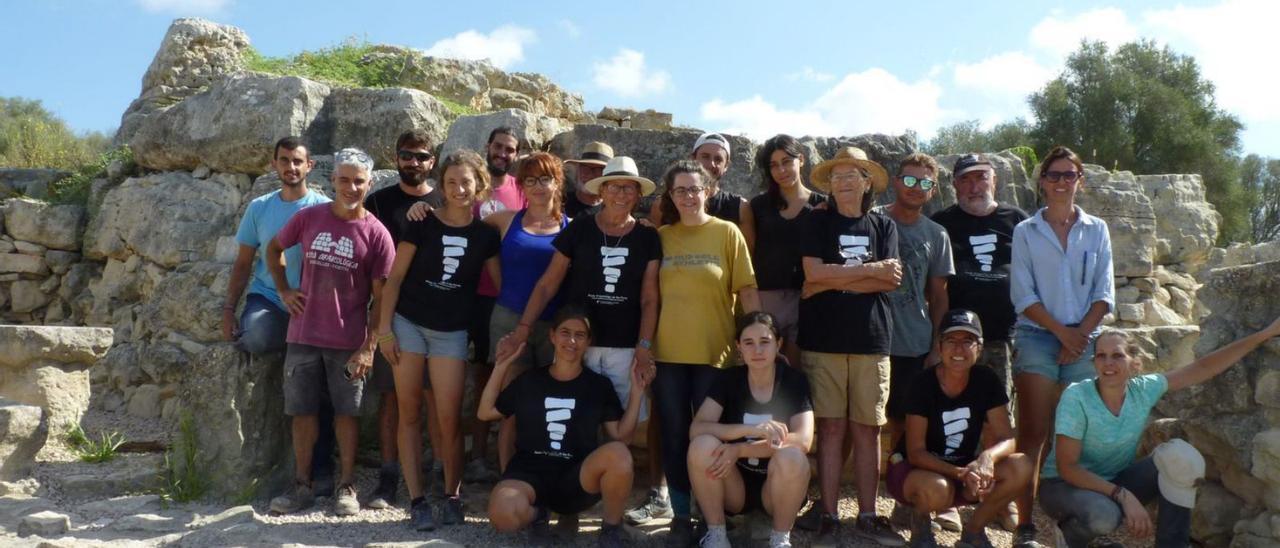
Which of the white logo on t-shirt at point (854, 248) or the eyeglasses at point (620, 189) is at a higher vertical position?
the eyeglasses at point (620, 189)

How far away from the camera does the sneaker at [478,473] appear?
5.18 meters

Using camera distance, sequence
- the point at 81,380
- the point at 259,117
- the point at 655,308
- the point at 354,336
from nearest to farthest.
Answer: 1. the point at 655,308
2. the point at 354,336
3. the point at 81,380
4. the point at 259,117

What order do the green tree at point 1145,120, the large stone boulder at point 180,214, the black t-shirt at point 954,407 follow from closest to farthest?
the black t-shirt at point 954,407 < the large stone boulder at point 180,214 < the green tree at point 1145,120

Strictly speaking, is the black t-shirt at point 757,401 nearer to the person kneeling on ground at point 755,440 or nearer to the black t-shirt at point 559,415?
the person kneeling on ground at point 755,440

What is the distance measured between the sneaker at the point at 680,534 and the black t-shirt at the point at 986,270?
5.82ft

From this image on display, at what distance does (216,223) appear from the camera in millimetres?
6516

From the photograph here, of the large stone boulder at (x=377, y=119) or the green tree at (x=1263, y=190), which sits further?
the green tree at (x=1263, y=190)

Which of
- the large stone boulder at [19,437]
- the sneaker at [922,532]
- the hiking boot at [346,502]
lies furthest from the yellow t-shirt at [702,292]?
the large stone boulder at [19,437]

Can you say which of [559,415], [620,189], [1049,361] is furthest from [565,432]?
[1049,361]

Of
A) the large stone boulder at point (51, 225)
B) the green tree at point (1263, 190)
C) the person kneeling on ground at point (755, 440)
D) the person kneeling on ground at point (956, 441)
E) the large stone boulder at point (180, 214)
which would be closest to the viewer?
the person kneeling on ground at point (755, 440)

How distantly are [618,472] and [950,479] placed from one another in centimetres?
148

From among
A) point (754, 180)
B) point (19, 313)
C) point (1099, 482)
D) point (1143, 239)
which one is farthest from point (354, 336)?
point (1143, 239)

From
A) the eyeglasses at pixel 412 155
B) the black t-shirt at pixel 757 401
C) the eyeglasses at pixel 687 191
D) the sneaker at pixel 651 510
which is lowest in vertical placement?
the sneaker at pixel 651 510

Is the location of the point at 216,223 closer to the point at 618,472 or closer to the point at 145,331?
the point at 145,331
